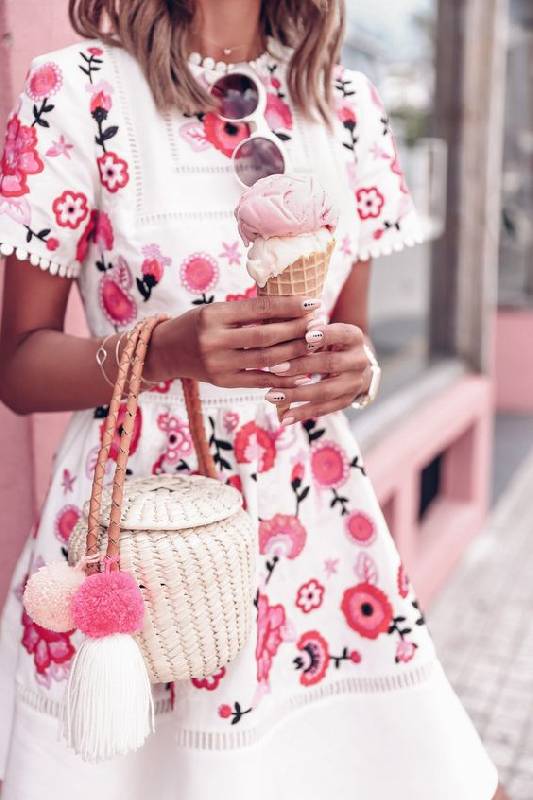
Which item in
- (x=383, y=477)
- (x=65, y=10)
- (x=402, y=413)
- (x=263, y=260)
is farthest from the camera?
(x=402, y=413)

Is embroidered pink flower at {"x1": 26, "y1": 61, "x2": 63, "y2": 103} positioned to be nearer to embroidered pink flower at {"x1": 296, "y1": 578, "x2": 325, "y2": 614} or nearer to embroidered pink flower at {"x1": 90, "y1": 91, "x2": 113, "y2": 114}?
embroidered pink flower at {"x1": 90, "y1": 91, "x2": 113, "y2": 114}

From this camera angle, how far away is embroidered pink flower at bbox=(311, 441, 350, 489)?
1388 millimetres

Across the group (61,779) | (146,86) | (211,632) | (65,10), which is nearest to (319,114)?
(146,86)

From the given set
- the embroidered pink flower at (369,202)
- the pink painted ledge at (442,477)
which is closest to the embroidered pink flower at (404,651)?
the embroidered pink flower at (369,202)

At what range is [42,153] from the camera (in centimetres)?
122

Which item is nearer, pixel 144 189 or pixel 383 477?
pixel 144 189

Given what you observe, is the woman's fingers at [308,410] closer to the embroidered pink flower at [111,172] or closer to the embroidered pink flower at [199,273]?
the embroidered pink flower at [199,273]

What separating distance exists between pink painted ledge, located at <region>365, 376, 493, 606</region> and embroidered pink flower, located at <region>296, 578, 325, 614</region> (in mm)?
1810

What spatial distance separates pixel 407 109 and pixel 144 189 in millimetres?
3150

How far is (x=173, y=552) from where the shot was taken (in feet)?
3.28

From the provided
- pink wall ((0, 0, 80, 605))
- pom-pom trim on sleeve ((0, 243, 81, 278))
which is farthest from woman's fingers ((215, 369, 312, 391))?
pink wall ((0, 0, 80, 605))

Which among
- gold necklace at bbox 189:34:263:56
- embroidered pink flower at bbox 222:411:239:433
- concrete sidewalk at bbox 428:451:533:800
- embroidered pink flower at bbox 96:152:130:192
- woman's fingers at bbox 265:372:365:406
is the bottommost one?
concrete sidewalk at bbox 428:451:533:800

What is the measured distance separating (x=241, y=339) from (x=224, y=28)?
1.94 ft

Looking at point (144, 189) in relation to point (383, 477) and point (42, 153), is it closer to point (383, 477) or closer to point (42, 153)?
point (42, 153)
